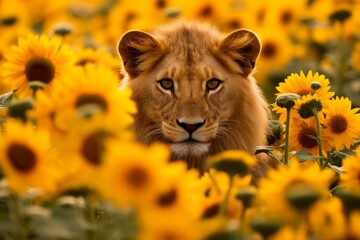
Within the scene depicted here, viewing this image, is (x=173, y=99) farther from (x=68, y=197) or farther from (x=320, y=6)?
(x=320, y=6)

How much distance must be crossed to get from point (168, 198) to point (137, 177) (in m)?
0.22

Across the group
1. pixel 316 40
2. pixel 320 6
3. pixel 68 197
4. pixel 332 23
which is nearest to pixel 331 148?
pixel 68 197

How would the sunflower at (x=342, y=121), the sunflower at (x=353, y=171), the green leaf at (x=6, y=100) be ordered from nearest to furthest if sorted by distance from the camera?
→ the sunflower at (x=353, y=171), the green leaf at (x=6, y=100), the sunflower at (x=342, y=121)

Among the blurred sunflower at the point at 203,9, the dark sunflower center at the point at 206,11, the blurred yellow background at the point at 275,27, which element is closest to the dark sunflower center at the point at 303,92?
the blurred yellow background at the point at 275,27

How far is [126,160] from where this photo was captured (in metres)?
3.00

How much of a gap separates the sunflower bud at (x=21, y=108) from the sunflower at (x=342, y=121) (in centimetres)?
179

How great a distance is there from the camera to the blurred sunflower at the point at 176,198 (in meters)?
3.07

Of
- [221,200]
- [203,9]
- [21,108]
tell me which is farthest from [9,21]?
[221,200]

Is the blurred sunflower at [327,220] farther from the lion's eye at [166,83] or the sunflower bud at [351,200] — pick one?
the lion's eye at [166,83]

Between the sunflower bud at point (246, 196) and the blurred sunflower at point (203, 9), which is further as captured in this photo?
the blurred sunflower at point (203, 9)

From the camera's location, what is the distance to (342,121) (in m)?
5.02

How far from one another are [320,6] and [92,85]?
638 centimetres

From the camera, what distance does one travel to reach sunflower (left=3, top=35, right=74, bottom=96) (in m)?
4.73

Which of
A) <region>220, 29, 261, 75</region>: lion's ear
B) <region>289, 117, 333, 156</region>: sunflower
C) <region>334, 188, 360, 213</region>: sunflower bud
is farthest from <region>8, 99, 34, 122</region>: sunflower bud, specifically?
<region>220, 29, 261, 75</region>: lion's ear
